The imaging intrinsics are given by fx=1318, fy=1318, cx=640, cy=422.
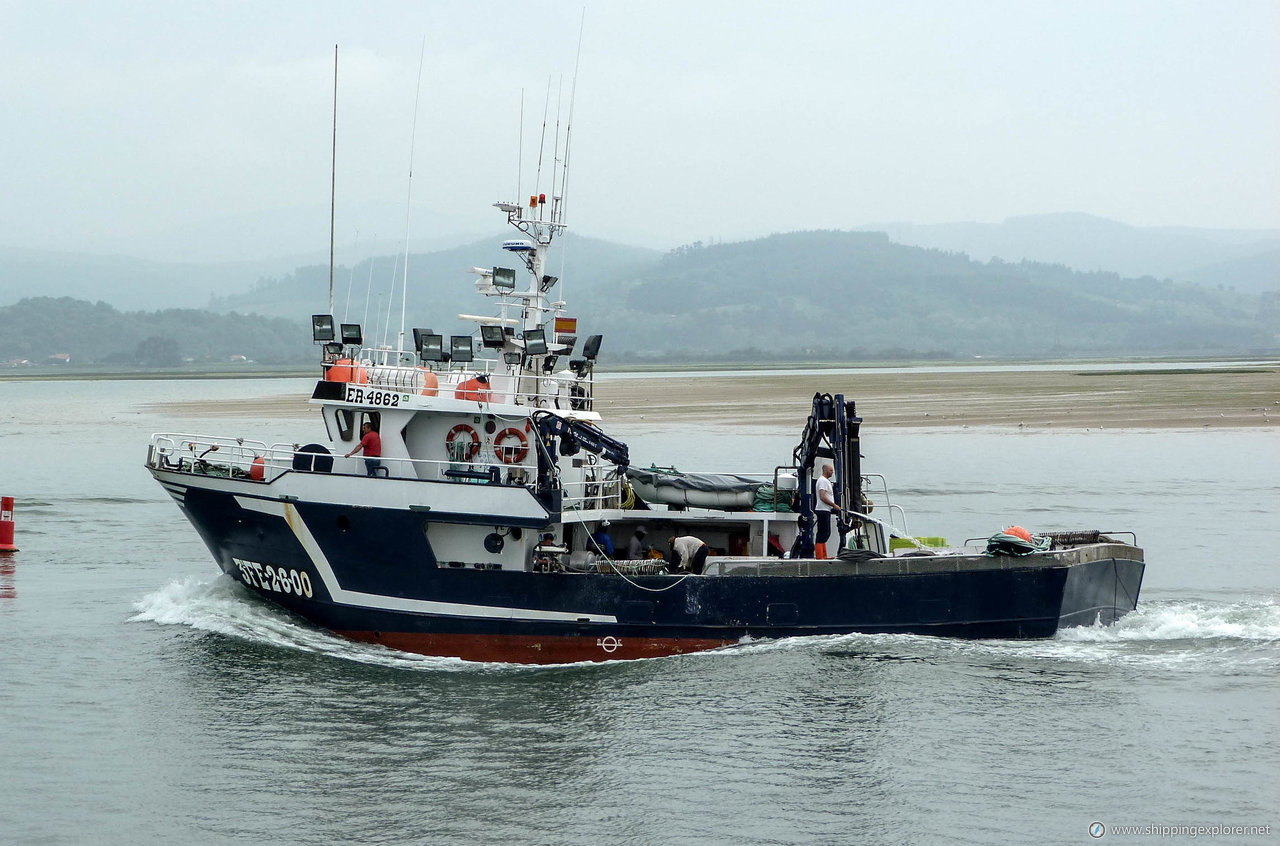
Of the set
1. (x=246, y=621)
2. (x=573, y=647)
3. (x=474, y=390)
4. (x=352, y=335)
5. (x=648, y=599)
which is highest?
(x=352, y=335)

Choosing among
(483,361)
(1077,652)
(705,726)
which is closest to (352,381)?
(483,361)

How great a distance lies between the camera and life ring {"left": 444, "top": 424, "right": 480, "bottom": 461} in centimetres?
1884

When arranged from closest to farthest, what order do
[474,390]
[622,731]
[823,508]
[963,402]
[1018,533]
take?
[622,731]
[1018,533]
[823,508]
[474,390]
[963,402]

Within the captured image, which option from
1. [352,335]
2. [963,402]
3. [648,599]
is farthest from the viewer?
[963,402]

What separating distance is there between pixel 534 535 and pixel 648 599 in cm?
185

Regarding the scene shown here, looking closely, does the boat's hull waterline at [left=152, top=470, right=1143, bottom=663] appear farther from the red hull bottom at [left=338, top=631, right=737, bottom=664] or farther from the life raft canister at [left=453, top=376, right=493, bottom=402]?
the life raft canister at [left=453, top=376, right=493, bottom=402]

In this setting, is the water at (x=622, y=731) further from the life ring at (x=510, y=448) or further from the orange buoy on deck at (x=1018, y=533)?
A: the life ring at (x=510, y=448)

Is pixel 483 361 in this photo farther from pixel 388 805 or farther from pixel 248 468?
pixel 388 805

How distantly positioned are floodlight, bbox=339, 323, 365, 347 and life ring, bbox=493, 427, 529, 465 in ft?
8.36

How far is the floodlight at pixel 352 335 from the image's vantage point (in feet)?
62.7

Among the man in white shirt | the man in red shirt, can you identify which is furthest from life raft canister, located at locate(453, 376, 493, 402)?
the man in white shirt

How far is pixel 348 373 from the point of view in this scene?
18875 millimetres

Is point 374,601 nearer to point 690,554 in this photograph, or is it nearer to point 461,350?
point 461,350

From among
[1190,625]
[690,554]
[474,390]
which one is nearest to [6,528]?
[474,390]
